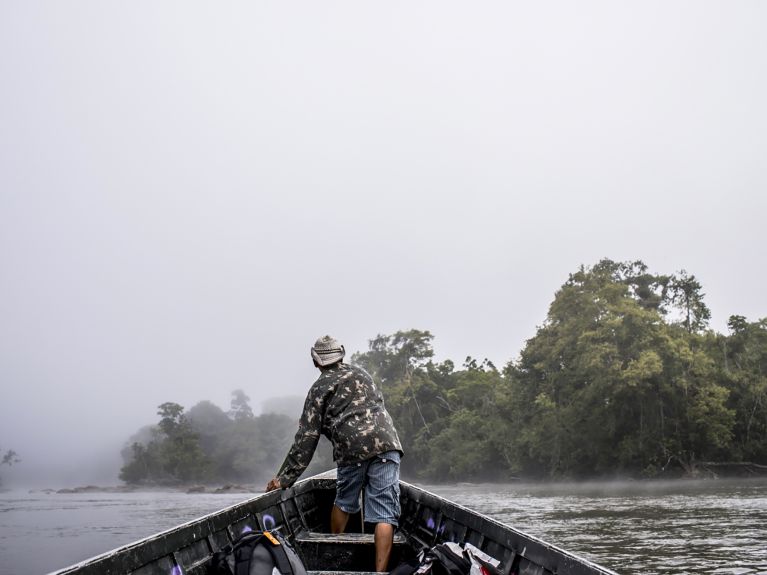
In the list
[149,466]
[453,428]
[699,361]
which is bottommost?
[149,466]

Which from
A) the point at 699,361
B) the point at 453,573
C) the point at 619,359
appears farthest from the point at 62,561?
the point at 699,361

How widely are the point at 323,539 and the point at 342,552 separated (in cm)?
20

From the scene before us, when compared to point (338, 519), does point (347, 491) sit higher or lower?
higher

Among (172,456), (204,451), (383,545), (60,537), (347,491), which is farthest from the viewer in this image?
(204,451)

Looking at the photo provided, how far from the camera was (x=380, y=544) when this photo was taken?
14.5 ft

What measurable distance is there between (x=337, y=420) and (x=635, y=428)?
32586 mm

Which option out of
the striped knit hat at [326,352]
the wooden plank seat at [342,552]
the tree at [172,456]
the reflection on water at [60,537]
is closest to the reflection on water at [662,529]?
the wooden plank seat at [342,552]

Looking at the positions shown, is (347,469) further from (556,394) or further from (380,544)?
(556,394)

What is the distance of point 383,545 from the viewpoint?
4.40 m

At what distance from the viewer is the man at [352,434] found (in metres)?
4.65

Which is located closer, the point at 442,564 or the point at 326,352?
the point at 442,564

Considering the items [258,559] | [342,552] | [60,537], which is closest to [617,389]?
[60,537]

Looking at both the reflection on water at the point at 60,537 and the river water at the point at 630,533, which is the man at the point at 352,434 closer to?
the river water at the point at 630,533

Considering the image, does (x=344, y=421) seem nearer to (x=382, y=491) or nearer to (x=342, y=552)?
(x=382, y=491)
